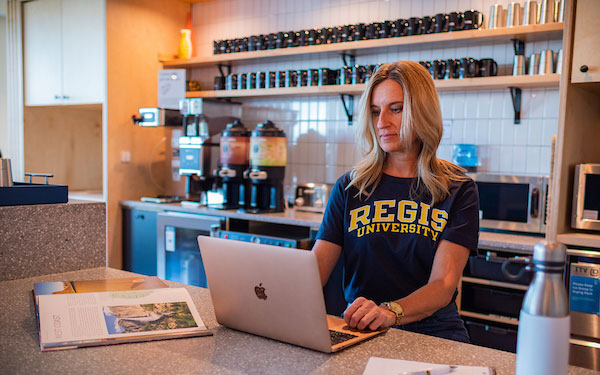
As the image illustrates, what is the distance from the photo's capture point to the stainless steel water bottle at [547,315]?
789 millimetres

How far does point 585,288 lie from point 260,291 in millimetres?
1933

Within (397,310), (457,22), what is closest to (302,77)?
(457,22)

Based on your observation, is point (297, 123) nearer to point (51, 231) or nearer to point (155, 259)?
point (155, 259)

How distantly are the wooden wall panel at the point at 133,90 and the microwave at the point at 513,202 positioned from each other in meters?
2.70

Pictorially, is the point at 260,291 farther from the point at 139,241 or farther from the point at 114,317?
the point at 139,241

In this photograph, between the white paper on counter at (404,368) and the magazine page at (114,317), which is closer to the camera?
the white paper on counter at (404,368)

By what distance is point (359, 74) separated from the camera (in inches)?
140

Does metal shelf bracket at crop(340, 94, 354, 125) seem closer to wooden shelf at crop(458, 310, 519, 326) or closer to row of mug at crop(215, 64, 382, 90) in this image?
row of mug at crop(215, 64, 382, 90)

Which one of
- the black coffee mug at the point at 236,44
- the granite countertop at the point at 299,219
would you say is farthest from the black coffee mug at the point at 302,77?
the granite countertop at the point at 299,219

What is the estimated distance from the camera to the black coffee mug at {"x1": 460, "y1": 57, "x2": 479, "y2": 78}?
3164 millimetres

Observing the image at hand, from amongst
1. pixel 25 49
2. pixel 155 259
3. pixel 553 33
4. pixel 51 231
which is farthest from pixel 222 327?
pixel 25 49

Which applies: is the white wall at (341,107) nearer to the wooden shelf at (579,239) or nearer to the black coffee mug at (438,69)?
the black coffee mug at (438,69)

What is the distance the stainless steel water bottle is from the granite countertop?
1.91 m

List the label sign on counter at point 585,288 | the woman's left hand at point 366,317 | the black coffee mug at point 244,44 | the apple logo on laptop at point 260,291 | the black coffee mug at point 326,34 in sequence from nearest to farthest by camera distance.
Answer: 1. the apple logo on laptop at point 260,291
2. the woman's left hand at point 366,317
3. the label sign on counter at point 585,288
4. the black coffee mug at point 326,34
5. the black coffee mug at point 244,44
